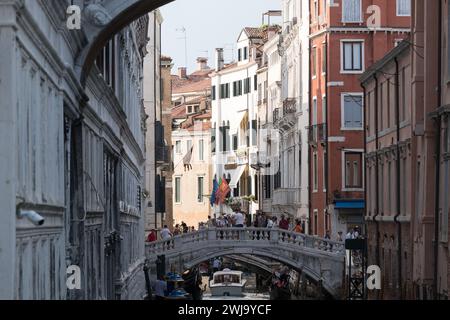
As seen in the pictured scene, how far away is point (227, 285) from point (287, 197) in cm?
1168

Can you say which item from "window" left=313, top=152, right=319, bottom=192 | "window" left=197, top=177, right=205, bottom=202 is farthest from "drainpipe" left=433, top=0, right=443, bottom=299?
"window" left=197, top=177, right=205, bottom=202

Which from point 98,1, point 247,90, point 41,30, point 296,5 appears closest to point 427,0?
point 98,1

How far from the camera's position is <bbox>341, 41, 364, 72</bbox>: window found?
5719 cm

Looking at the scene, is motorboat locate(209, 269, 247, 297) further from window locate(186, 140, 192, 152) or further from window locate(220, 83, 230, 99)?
window locate(186, 140, 192, 152)

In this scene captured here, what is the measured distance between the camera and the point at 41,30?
51.1ft

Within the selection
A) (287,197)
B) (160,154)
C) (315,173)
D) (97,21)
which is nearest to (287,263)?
(315,173)

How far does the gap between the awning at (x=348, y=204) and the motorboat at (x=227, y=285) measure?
14.2 feet

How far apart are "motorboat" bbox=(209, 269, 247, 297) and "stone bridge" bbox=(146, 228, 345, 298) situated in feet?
5.13

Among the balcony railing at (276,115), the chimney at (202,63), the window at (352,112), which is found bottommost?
the window at (352,112)

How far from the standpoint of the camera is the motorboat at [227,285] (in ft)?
180

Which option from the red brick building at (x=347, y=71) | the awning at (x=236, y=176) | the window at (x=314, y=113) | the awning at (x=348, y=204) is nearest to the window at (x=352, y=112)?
the red brick building at (x=347, y=71)

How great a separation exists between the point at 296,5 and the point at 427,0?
30034 mm

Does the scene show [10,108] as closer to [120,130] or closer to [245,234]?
[120,130]

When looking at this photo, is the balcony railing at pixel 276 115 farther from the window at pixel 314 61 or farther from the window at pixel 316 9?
the window at pixel 316 9
